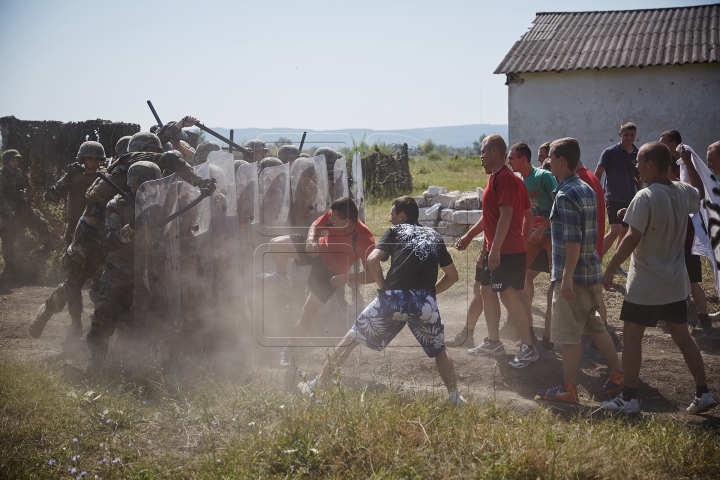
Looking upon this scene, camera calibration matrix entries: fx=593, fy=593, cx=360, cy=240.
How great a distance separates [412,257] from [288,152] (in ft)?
12.6

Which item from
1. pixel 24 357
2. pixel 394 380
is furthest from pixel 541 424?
pixel 24 357

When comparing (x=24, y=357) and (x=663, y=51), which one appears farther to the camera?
(x=663, y=51)

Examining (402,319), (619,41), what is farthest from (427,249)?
(619,41)

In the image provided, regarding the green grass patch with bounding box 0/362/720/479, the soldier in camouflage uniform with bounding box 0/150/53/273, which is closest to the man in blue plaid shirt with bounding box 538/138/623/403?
the green grass patch with bounding box 0/362/720/479

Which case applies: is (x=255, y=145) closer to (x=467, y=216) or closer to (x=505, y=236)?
(x=505, y=236)

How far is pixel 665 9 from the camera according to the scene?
15.2 meters

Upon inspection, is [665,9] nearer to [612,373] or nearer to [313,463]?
[612,373]

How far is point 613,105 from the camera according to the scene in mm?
12977

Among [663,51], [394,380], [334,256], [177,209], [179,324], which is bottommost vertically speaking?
[394,380]

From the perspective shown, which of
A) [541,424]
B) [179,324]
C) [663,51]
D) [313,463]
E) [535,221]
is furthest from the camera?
[663,51]

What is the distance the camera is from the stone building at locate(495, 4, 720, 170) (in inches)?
492

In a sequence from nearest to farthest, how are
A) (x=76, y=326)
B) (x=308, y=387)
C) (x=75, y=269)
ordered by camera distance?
(x=308, y=387)
(x=75, y=269)
(x=76, y=326)

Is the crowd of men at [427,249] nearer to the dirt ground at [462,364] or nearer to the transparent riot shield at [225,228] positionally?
the transparent riot shield at [225,228]

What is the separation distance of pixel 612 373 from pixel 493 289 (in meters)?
1.10
